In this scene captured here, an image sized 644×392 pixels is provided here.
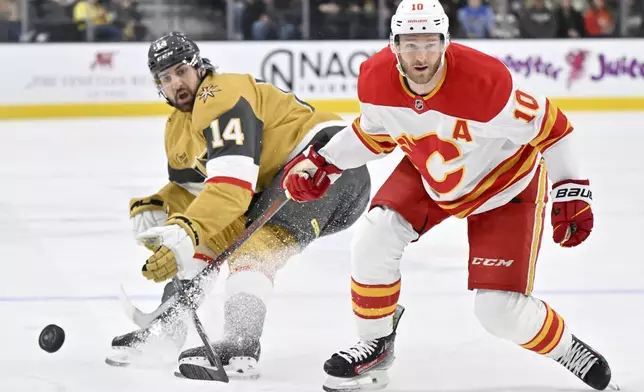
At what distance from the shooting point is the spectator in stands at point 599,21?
343 inches

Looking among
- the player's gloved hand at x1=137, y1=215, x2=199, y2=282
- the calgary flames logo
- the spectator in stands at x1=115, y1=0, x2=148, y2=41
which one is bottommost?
the spectator in stands at x1=115, y1=0, x2=148, y2=41

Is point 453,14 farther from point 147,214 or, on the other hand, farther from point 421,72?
point 421,72

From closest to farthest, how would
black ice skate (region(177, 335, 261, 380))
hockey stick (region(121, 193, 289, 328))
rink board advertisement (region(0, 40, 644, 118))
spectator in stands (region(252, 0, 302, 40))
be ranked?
black ice skate (region(177, 335, 261, 380)) < hockey stick (region(121, 193, 289, 328)) < rink board advertisement (region(0, 40, 644, 118)) < spectator in stands (region(252, 0, 302, 40))

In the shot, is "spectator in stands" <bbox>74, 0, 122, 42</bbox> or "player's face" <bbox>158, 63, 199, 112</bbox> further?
"spectator in stands" <bbox>74, 0, 122, 42</bbox>

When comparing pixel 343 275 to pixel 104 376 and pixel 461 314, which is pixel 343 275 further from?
pixel 104 376

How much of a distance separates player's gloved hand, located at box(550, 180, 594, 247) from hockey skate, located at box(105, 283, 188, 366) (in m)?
1.01

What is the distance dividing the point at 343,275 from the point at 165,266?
4.36ft

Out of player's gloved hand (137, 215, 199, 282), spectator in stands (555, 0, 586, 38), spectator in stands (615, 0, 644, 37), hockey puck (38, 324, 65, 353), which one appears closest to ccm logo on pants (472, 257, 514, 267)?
player's gloved hand (137, 215, 199, 282)

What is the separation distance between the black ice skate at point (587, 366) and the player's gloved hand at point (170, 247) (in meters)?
0.92

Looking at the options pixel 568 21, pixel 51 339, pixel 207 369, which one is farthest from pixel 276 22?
pixel 207 369

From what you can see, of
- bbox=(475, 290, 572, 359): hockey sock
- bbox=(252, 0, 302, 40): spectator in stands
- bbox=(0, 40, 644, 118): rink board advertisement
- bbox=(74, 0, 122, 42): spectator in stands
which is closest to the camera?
bbox=(475, 290, 572, 359): hockey sock

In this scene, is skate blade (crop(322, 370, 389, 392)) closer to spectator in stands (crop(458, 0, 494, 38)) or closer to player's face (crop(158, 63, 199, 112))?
player's face (crop(158, 63, 199, 112))

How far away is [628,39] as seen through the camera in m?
8.65

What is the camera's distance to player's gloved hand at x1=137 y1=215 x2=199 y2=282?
2.56 metres
